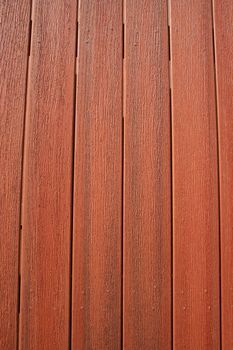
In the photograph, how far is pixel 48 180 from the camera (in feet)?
2.61

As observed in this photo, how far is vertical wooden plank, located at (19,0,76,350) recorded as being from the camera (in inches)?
30.2

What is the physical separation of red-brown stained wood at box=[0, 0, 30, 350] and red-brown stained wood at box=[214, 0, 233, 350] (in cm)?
46

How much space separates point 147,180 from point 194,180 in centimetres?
11

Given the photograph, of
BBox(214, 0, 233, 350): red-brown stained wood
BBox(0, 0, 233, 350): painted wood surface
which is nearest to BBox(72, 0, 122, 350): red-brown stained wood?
BBox(0, 0, 233, 350): painted wood surface

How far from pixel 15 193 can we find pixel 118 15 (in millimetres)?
478

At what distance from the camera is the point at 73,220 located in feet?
2.61

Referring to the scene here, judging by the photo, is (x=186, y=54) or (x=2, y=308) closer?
(x=2, y=308)

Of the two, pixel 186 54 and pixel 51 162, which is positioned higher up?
pixel 186 54

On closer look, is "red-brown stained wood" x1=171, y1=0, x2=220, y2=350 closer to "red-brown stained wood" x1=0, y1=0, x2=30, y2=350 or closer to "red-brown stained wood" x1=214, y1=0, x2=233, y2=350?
"red-brown stained wood" x1=214, y1=0, x2=233, y2=350

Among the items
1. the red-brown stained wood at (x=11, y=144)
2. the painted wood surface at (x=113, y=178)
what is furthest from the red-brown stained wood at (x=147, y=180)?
the red-brown stained wood at (x=11, y=144)

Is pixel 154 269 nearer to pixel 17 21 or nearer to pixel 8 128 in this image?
pixel 8 128

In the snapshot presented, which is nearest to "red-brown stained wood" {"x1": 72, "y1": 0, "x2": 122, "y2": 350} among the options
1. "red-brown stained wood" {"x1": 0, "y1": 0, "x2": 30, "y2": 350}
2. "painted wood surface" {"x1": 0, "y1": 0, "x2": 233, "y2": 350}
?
"painted wood surface" {"x1": 0, "y1": 0, "x2": 233, "y2": 350}

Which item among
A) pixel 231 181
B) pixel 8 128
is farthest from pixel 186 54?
pixel 8 128

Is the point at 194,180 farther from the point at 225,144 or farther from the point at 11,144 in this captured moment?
the point at 11,144
